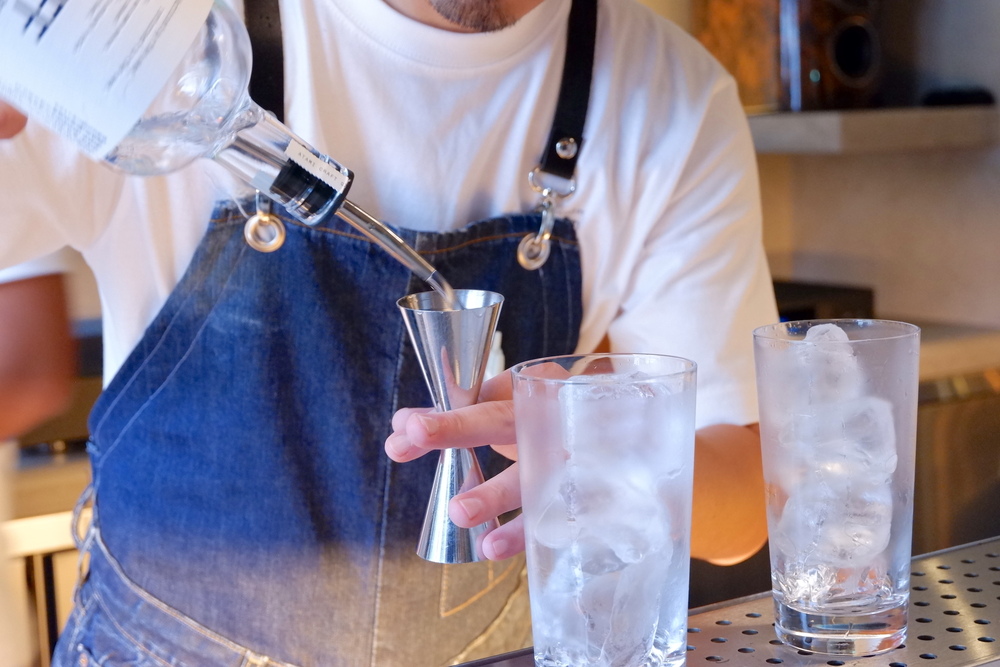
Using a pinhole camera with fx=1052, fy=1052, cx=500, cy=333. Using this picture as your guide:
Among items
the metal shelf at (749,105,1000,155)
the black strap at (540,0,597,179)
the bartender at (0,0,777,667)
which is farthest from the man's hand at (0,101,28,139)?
the metal shelf at (749,105,1000,155)

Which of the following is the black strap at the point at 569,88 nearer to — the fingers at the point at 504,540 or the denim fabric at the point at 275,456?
the denim fabric at the point at 275,456

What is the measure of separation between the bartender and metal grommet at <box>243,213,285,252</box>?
2cm

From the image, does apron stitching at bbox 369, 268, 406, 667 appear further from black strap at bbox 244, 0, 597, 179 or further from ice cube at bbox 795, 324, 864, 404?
ice cube at bbox 795, 324, 864, 404

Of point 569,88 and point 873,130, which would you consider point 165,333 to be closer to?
point 569,88

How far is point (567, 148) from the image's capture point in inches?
44.8

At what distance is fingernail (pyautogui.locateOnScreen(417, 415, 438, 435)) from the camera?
0.64m

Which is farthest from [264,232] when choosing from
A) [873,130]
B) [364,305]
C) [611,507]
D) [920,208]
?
[920,208]

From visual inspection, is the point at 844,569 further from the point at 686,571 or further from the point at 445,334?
the point at 445,334

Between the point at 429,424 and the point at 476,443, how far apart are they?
0.14 feet

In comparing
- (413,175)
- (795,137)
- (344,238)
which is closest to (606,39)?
(413,175)

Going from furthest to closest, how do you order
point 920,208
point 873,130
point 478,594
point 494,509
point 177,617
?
point 920,208
point 873,130
point 478,594
point 177,617
point 494,509

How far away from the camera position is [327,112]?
1.06 m

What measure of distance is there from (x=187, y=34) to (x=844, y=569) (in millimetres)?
494

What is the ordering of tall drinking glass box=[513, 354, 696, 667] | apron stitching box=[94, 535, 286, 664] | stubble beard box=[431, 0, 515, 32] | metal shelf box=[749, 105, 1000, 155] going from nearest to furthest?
tall drinking glass box=[513, 354, 696, 667], stubble beard box=[431, 0, 515, 32], apron stitching box=[94, 535, 286, 664], metal shelf box=[749, 105, 1000, 155]
